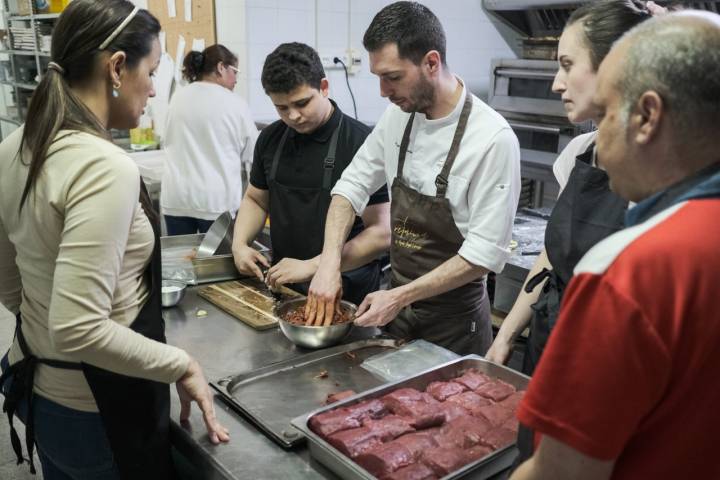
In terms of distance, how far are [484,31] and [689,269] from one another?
186 inches

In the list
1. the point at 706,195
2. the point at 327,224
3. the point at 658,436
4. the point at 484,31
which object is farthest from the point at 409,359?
the point at 484,31

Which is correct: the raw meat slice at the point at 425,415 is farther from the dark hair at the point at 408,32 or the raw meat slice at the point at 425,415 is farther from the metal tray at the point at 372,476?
the dark hair at the point at 408,32

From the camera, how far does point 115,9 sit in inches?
46.6

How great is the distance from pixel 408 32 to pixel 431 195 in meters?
0.50

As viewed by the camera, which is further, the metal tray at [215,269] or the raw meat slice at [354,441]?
the metal tray at [215,269]

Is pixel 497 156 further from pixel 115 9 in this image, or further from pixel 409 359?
pixel 115 9

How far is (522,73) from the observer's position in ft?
13.5

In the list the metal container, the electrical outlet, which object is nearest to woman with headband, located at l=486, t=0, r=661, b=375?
the metal container

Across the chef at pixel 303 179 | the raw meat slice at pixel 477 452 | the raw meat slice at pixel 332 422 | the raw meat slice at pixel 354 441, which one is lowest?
the raw meat slice at pixel 477 452

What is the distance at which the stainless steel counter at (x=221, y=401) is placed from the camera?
3.94 ft

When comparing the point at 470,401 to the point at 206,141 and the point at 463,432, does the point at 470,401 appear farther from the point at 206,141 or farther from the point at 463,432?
the point at 206,141

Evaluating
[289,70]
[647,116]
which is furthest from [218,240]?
[647,116]

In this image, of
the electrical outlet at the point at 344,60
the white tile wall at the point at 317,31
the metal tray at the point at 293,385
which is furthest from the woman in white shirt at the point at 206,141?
the metal tray at the point at 293,385

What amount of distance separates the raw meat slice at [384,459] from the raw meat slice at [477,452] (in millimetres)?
112
